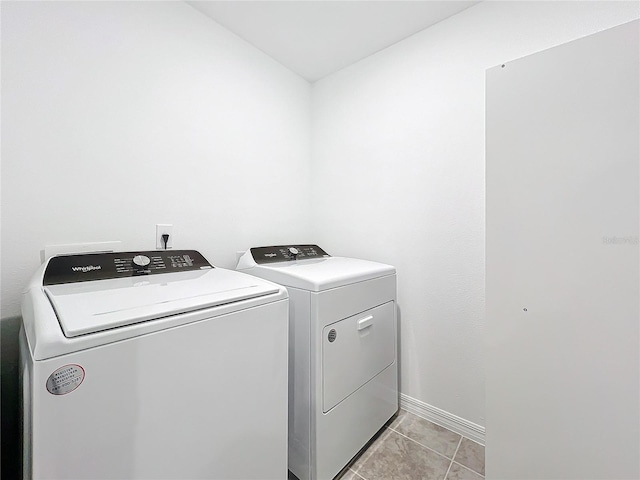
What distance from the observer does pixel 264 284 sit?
104 centimetres

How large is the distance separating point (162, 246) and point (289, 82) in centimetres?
147

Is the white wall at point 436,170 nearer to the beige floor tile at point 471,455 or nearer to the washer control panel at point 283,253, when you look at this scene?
the beige floor tile at point 471,455

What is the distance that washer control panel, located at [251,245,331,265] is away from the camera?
1.54 metres

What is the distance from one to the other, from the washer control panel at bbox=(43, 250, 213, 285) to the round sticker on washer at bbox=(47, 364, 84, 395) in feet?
1.60

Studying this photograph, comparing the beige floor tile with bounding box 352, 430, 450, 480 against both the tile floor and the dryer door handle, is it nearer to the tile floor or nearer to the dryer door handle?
the tile floor

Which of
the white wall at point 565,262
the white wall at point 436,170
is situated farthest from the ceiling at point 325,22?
the white wall at point 565,262

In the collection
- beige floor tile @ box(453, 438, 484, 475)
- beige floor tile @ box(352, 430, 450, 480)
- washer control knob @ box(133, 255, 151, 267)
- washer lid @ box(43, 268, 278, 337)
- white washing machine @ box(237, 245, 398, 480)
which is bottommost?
beige floor tile @ box(352, 430, 450, 480)

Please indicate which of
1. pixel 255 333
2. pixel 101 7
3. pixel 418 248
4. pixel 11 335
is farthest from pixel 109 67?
Answer: pixel 418 248

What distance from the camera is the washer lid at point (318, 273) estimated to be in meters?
1.19

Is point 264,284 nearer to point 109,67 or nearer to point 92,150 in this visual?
point 92,150

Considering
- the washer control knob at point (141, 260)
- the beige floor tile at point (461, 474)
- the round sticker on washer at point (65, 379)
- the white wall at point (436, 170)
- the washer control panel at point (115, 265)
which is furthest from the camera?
the white wall at point (436, 170)

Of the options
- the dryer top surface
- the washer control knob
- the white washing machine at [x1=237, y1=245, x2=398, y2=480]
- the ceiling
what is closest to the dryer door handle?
the white washing machine at [x1=237, y1=245, x2=398, y2=480]

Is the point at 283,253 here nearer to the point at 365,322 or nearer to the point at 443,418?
the point at 365,322

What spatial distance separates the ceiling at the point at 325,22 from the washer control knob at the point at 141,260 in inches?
53.4
